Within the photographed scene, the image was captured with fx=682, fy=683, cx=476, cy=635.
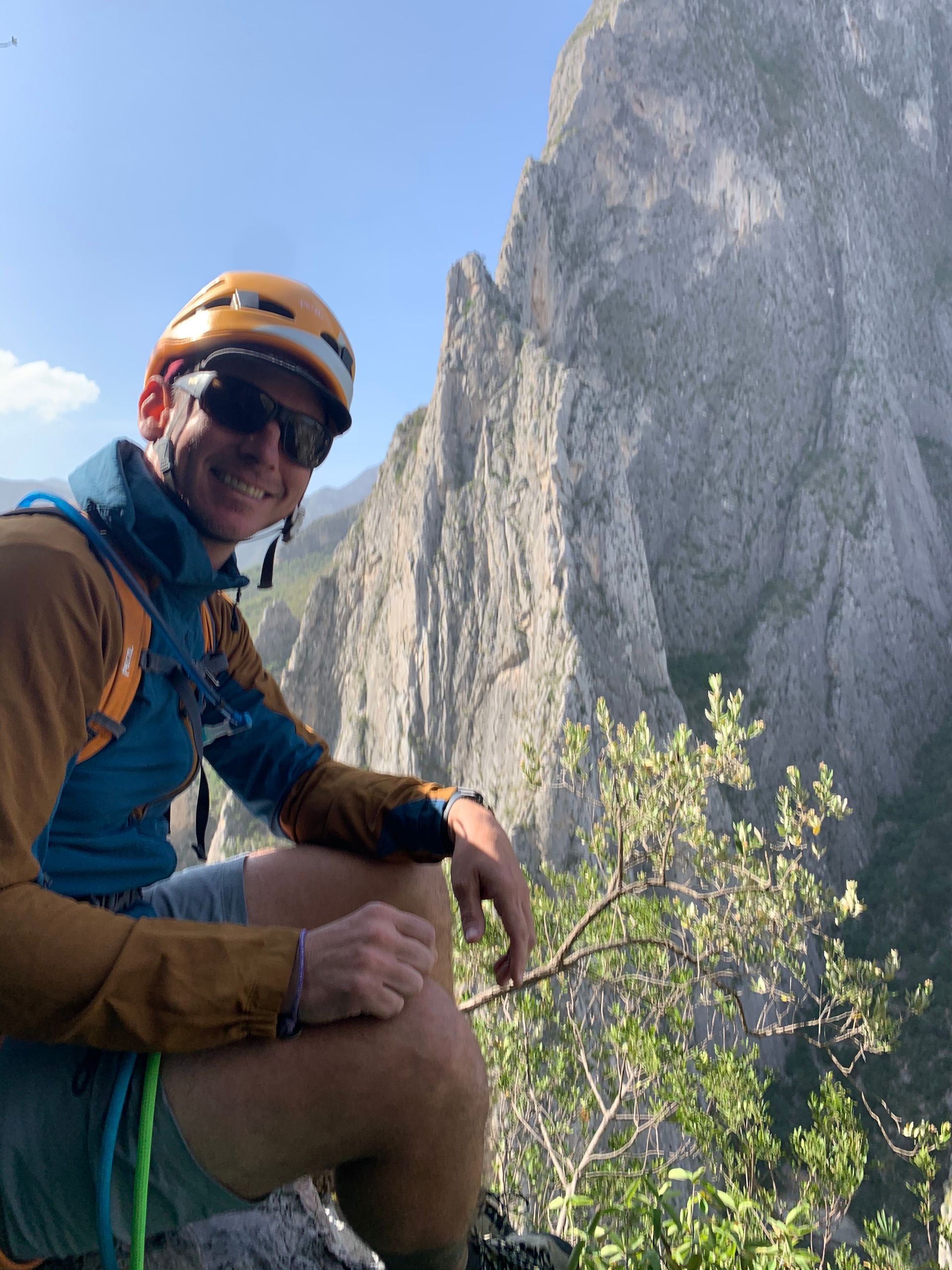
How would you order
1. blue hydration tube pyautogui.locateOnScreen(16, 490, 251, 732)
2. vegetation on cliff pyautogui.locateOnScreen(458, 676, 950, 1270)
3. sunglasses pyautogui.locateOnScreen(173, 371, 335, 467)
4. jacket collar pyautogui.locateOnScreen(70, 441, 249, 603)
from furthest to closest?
1. vegetation on cliff pyautogui.locateOnScreen(458, 676, 950, 1270)
2. sunglasses pyautogui.locateOnScreen(173, 371, 335, 467)
3. jacket collar pyautogui.locateOnScreen(70, 441, 249, 603)
4. blue hydration tube pyautogui.locateOnScreen(16, 490, 251, 732)

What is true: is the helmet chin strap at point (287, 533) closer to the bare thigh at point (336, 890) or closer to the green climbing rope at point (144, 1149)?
the bare thigh at point (336, 890)

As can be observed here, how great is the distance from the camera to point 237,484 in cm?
246

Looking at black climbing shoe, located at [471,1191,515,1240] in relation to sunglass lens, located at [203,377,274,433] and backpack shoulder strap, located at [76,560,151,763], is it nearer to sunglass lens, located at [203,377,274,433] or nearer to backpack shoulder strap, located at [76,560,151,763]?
backpack shoulder strap, located at [76,560,151,763]

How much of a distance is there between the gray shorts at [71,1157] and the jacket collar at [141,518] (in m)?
1.31

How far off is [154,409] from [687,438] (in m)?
69.5

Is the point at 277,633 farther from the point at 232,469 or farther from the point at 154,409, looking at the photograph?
the point at 232,469

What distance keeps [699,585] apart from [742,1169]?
59.3m

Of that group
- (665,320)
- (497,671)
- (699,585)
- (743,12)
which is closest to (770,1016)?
Result: (497,671)

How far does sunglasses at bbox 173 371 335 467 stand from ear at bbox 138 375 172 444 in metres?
0.11

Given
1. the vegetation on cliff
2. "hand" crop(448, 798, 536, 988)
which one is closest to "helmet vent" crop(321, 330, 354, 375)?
"hand" crop(448, 798, 536, 988)

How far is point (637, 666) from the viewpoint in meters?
51.7

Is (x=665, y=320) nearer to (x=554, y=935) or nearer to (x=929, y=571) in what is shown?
(x=929, y=571)

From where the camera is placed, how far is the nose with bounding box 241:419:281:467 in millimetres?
2488

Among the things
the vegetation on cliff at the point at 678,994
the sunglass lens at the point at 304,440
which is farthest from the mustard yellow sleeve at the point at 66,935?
the vegetation on cliff at the point at 678,994
